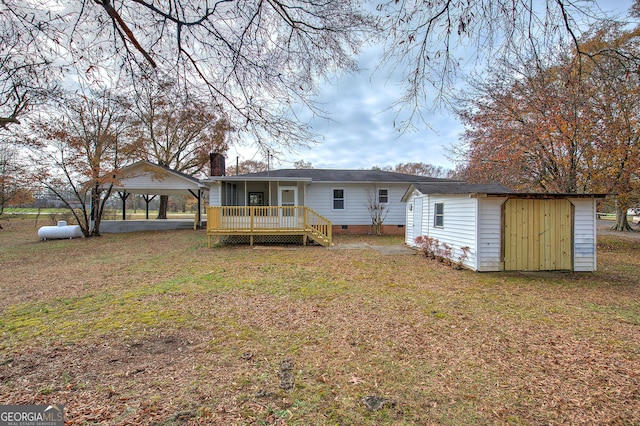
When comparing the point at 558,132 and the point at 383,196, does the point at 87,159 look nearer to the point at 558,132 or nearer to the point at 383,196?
the point at 383,196

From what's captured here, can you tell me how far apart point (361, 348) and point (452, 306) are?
90.7 inches

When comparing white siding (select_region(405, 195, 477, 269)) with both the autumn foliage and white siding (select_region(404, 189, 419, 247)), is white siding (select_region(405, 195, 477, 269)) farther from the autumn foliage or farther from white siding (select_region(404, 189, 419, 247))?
the autumn foliage

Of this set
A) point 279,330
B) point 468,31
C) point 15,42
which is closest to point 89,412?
point 279,330

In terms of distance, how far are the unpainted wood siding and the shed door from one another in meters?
8.61

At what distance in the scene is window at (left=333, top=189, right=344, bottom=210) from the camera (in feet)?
52.5

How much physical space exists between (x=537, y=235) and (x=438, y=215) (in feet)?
9.11

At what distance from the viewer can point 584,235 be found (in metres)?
7.53

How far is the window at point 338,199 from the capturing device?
16.0 metres

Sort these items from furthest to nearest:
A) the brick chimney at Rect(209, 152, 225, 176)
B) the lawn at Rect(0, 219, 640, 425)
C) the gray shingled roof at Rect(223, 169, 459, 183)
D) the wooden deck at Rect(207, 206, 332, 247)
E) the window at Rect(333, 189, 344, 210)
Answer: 1. the window at Rect(333, 189, 344, 210)
2. the brick chimney at Rect(209, 152, 225, 176)
3. the gray shingled roof at Rect(223, 169, 459, 183)
4. the wooden deck at Rect(207, 206, 332, 247)
5. the lawn at Rect(0, 219, 640, 425)

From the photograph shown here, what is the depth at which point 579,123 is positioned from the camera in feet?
37.3

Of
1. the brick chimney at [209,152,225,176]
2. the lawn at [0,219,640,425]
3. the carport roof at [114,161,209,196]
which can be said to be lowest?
the lawn at [0,219,640,425]

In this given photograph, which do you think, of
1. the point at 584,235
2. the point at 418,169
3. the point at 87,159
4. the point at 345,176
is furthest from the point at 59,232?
the point at 418,169

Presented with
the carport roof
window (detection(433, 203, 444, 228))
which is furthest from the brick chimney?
window (detection(433, 203, 444, 228))

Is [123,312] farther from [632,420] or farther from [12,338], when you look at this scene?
[632,420]
